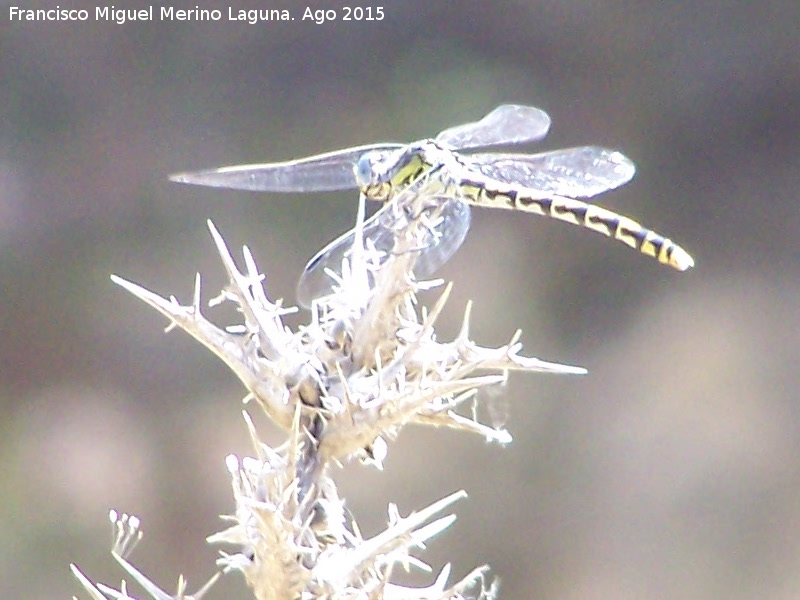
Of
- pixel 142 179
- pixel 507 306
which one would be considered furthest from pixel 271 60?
pixel 507 306

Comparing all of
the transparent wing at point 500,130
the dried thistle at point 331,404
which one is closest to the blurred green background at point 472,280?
the transparent wing at point 500,130

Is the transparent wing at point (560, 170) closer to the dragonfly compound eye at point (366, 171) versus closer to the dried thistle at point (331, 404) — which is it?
the dragonfly compound eye at point (366, 171)

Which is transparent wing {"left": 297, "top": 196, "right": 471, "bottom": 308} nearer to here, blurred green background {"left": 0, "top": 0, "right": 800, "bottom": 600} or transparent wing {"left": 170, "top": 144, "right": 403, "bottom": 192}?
transparent wing {"left": 170, "top": 144, "right": 403, "bottom": 192}

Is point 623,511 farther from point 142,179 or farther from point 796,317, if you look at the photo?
point 142,179

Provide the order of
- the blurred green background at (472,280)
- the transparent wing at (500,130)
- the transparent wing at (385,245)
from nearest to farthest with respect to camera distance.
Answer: the transparent wing at (385,245)
the transparent wing at (500,130)
the blurred green background at (472,280)

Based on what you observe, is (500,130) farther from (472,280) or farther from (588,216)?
(472,280)

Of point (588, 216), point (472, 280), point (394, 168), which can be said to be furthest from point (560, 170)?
point (472, 280)
